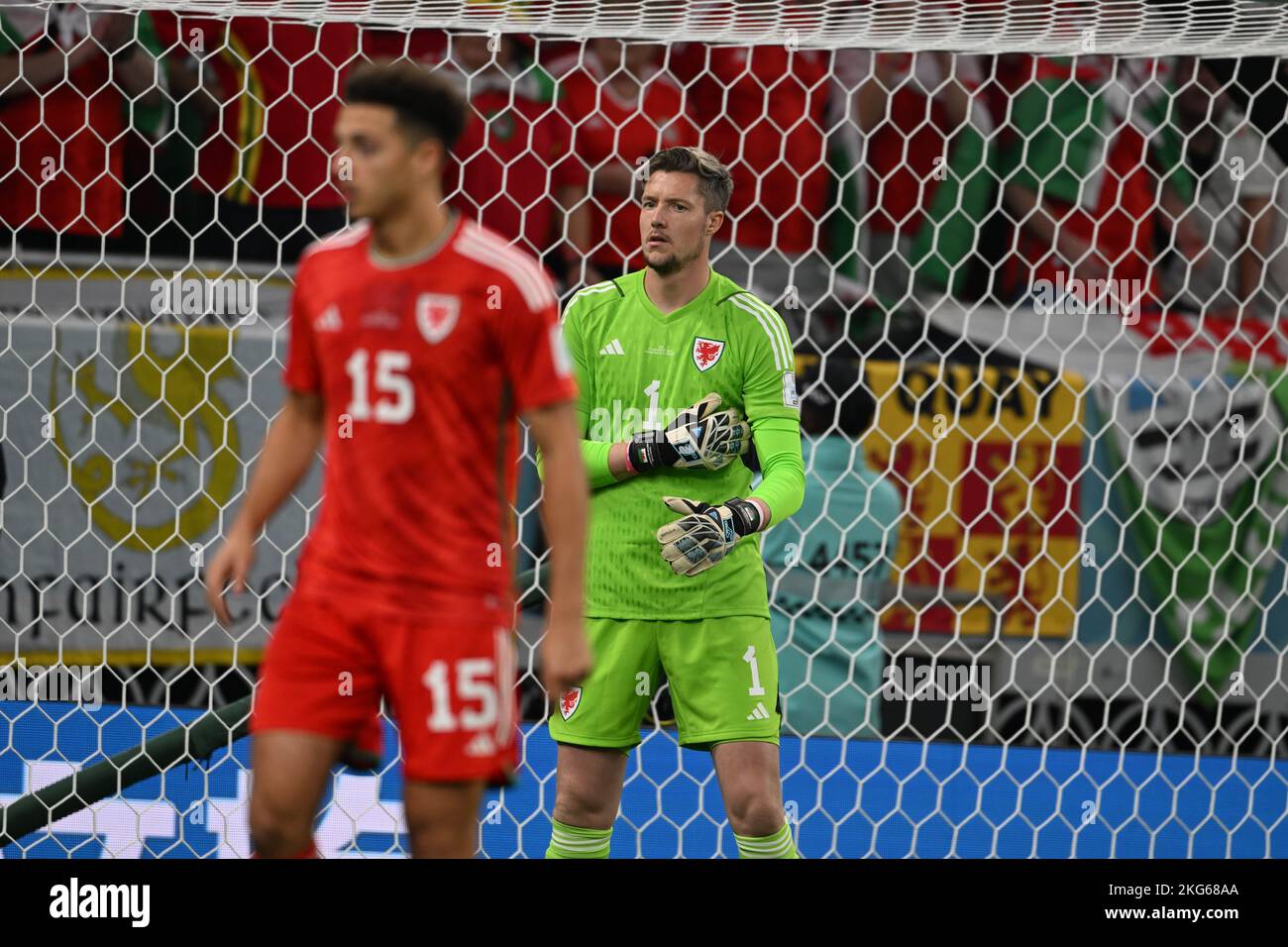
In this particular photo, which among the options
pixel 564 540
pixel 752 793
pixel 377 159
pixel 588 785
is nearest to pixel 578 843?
pixel 588 785

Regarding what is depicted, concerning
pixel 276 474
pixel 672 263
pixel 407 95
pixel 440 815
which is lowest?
pixel 440 815

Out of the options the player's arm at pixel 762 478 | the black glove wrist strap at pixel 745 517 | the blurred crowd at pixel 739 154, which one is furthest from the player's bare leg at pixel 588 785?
the blurred crowd at pixel 739 154

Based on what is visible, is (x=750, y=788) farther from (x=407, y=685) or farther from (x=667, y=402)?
(x=407, y=685)

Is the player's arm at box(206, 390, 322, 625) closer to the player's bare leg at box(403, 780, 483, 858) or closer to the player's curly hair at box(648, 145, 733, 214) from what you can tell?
the player's bare leg at box(403, 780, 483, 858)

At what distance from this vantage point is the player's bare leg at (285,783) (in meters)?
1.73

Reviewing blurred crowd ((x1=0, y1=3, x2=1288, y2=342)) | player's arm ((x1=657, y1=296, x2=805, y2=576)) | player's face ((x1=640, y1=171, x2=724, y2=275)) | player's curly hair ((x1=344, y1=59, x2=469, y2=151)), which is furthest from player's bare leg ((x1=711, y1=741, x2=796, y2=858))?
blurred crowd ((x1=0, y1=3, x2=1288, y2=342))

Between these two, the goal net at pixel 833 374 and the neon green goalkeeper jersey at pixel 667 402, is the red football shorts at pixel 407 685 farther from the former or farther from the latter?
the goal net at pixel 833 374

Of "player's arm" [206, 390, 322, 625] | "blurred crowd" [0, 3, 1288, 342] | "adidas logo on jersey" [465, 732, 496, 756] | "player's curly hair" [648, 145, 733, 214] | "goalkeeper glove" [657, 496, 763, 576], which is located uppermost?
"blurred crowd" [0, 3, 1288, 342]

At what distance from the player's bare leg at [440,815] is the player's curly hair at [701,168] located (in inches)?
45.4

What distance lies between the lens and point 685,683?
2486 mm

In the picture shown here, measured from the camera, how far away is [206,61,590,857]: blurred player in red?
1.73 metres

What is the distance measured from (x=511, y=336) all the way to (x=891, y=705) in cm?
211

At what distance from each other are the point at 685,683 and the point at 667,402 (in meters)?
0.48

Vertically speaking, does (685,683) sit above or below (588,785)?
above
